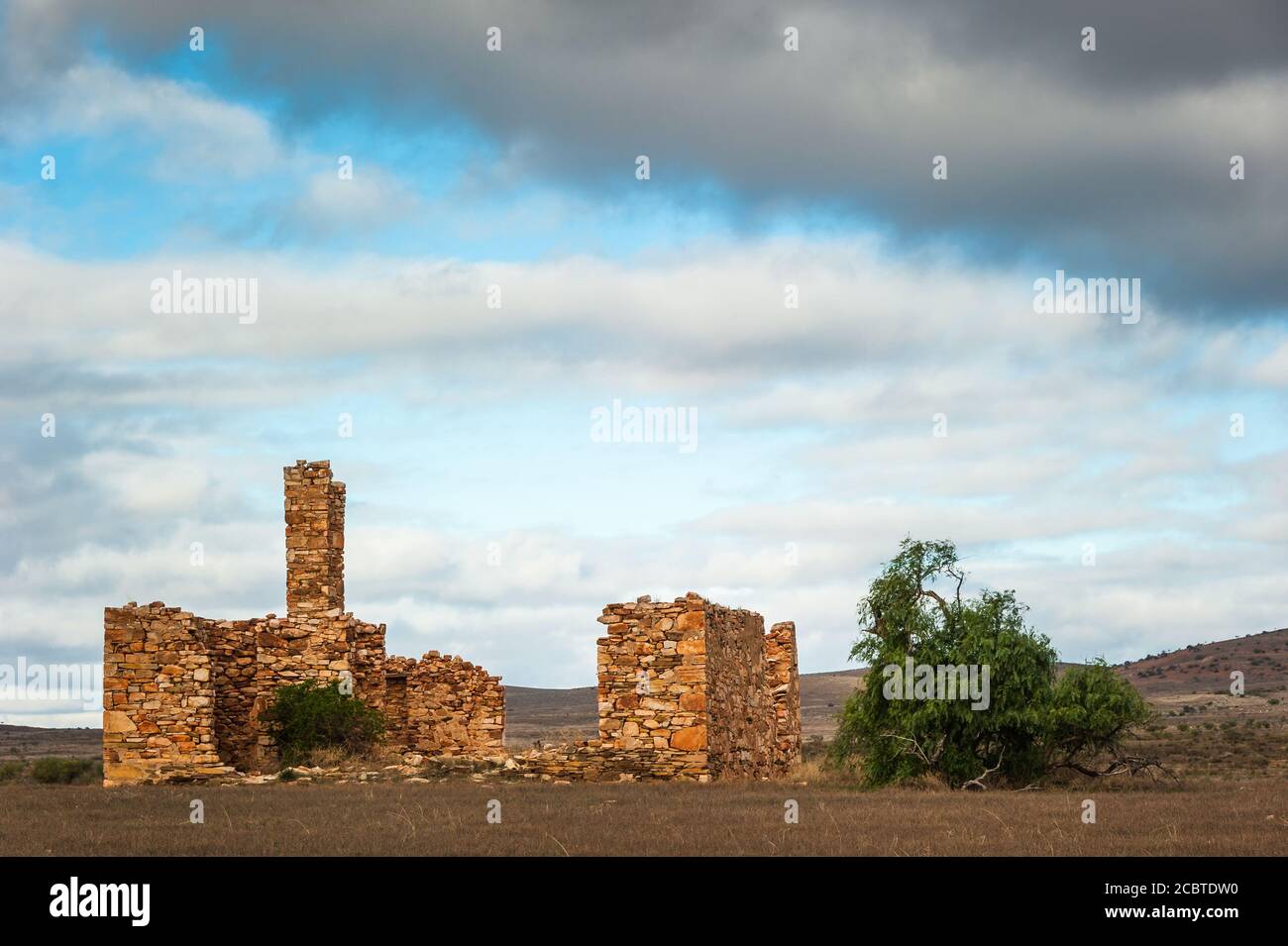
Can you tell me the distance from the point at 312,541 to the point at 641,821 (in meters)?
15.4

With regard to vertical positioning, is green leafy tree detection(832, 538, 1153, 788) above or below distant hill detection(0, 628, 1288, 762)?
above

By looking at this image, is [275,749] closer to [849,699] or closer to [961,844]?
[849,699]

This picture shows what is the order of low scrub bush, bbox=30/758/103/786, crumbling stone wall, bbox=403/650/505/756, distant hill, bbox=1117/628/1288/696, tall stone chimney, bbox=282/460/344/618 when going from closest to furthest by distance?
1. tall stone chimney, bbox=282/460/344/618
2. low scrub bush, bbox=30/758/103/786
3. crumbling stone wall, bbox=403/650/505/756
4. distant hill, bbox=1117/628/1288/696

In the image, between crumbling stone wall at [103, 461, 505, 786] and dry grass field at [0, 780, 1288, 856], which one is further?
crumbling stone wall at [103, 461, 505, 786]

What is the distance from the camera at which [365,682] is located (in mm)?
29875

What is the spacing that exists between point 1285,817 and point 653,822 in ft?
23.9

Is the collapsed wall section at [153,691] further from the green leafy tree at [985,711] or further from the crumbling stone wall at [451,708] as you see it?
the green leafy tree at [985,711]

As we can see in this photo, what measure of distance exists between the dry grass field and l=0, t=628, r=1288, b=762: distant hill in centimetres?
3965

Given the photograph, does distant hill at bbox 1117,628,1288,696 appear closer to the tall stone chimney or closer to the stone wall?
the stone wall

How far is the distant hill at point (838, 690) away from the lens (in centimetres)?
6944

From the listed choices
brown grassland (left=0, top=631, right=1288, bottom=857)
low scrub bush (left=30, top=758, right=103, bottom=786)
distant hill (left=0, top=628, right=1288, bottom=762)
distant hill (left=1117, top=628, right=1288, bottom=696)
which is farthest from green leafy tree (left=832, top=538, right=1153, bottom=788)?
distant hill (left=1117, top=628, right=1288, bottom=696)

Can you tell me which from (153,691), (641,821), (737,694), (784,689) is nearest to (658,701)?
(737,694)

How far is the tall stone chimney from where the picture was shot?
2972cm
